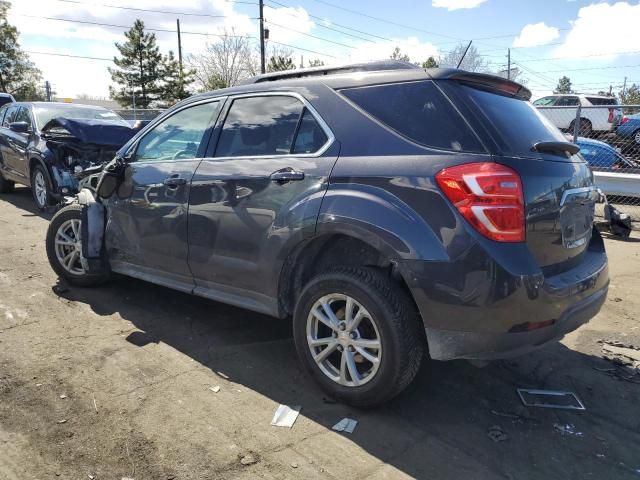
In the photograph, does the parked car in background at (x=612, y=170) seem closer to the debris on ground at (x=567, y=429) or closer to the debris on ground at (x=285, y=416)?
the debris on ground at (x=567, y=429)

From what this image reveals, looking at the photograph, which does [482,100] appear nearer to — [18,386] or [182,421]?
[182,421]

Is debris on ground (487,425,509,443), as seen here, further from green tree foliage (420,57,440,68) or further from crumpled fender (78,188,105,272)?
crumpled fender (78,188,105,272)

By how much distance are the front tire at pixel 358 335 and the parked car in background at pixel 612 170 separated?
25.2 ft

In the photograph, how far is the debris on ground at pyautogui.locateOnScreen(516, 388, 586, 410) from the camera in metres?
3.11

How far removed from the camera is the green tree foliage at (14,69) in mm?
39000

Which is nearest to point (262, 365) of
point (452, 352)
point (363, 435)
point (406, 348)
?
point (363, 435)

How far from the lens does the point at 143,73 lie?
44438 mm

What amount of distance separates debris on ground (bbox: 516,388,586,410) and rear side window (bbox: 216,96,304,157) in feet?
7.08

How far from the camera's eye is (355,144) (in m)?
2.92

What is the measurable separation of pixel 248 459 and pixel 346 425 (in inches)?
23.4

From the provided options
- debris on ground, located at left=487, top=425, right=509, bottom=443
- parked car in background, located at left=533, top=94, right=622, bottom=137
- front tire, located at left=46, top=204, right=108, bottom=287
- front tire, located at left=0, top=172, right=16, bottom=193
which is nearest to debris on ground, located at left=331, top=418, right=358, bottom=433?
debris on ground, located at left=487, top=425, right=509, bottom=443

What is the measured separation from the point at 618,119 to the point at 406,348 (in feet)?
39.0

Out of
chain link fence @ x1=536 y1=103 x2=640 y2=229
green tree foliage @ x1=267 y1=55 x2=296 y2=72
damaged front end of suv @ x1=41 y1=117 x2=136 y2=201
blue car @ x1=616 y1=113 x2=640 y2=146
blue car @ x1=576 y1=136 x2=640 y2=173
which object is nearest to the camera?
damaged front end of suv @ x1=41 y1=117 x2=136 y2=201

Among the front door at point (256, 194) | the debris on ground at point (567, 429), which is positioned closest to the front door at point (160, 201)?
the front door at point (256, 194)
